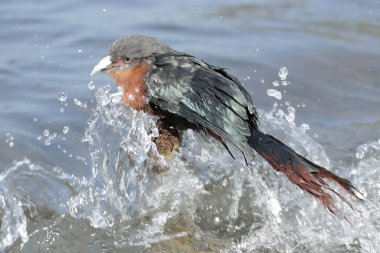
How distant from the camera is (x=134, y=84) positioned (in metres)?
5.40

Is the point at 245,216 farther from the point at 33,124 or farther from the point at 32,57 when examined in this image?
the point at 32,57

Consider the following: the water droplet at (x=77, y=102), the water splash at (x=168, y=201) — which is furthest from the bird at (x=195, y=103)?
the water droplet at (x=77, y=102)

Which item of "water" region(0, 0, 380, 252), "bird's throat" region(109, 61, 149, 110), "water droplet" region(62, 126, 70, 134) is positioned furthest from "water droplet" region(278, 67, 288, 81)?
"bird's throat" region(109, 61, 149, 110)

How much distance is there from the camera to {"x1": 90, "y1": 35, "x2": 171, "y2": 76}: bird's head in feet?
18.1

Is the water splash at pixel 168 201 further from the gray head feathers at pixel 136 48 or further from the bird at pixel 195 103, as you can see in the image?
the gray head feathers at pixel 136 48

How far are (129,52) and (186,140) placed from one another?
731 mm

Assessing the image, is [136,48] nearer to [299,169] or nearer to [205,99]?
[205,99]

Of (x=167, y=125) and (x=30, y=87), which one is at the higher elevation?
(x=167, y=125)

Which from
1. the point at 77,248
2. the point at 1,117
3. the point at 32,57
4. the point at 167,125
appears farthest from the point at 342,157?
the point at 32,57

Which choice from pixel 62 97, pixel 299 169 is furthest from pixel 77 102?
pixel 299 169

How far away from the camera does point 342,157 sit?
22.5 feet

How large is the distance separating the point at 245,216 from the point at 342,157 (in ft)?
4.29

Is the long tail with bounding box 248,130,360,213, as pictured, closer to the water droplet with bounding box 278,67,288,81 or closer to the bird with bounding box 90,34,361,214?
the bird with bounding box 90,34,361,214

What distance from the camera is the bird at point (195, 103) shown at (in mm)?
5012
